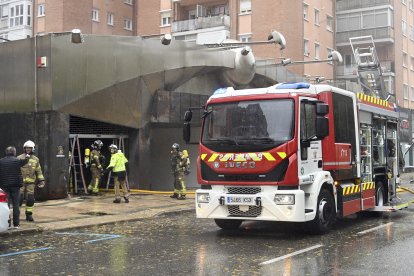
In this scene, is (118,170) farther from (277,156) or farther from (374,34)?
(374,34)

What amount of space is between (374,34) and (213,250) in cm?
4106

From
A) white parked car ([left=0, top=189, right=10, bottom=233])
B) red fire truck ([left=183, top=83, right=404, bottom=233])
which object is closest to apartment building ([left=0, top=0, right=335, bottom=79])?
red fire truck ([left=183, top=83, right=404, bottom=233])

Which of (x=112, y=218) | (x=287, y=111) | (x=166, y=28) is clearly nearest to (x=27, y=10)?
(x=166, y=28)

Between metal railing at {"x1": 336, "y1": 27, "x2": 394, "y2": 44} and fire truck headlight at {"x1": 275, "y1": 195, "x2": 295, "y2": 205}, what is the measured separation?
39.4 meters

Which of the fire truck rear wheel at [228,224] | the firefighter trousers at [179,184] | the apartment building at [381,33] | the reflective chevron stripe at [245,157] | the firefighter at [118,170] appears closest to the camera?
the reflective chevron stripe at [245,157]

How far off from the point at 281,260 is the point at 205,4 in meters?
38.7

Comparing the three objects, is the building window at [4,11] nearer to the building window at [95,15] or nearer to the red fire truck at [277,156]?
the building window at [95,15]

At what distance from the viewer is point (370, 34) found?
45.7 metres

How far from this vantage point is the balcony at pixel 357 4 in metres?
45.6

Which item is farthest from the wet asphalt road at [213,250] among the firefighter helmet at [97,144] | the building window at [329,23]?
the building window at [329,23]

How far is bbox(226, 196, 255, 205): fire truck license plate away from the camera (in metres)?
9.42

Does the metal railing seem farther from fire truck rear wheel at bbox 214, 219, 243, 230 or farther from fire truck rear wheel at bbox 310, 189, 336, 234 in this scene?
fire truck rear wheel at bbox 214, 219, 243, 230

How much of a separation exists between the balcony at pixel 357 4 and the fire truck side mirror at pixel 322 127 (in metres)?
39.8

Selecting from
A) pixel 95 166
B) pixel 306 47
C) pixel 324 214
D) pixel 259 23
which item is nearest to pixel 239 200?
pixel 324 214
